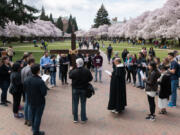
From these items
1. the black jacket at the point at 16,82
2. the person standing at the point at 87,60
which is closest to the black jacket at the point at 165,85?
the black jacket at the point at 16,82

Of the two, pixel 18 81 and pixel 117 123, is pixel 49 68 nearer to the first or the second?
pixel 18 81

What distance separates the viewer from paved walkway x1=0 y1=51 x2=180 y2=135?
190 inches

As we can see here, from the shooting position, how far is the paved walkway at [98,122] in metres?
4.83

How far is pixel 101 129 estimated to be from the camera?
4.96 m

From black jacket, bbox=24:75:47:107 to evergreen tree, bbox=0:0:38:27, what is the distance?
21.2 meters

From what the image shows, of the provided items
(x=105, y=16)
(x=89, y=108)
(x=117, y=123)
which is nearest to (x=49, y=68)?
(x=89, y=108)

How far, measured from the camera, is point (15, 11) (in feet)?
78.4

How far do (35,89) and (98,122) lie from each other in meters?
2.28

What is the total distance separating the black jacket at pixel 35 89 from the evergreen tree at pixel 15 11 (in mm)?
21241

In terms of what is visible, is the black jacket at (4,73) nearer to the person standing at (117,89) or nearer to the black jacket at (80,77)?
the black jacket at (80,77)

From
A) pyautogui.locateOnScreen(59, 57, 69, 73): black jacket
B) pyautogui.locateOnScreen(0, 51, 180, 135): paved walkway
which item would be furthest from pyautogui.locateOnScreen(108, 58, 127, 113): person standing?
pyautogui.locateOnScreen(59, 57, 69, 73): black jacket

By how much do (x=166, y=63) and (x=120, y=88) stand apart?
198 cm

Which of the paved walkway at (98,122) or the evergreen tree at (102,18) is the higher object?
the evergreen tree at (102,18)

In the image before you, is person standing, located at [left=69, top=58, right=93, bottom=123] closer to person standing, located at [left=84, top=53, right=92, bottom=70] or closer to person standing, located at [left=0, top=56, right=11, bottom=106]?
person standing, located at [left=0, top=56, right=11, bottom=106]
